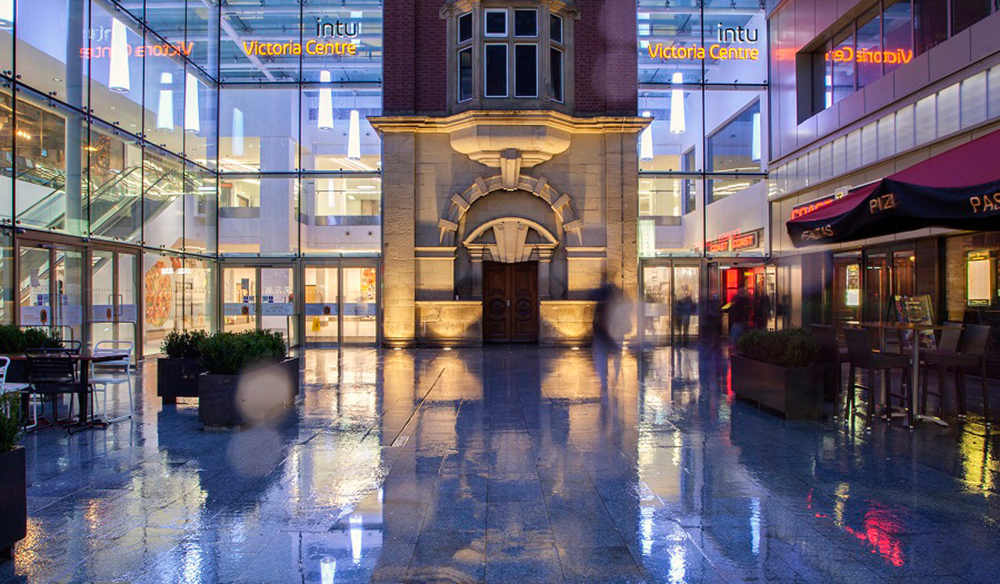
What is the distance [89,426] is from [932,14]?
1535 centimetres

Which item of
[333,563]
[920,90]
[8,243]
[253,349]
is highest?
[920,90]

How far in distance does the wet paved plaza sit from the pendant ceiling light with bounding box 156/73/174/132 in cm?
1123

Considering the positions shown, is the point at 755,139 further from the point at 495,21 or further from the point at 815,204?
the point at 495,21

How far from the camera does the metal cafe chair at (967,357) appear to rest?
794cm

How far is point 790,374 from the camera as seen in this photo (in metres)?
8.16

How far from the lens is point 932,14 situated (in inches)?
491

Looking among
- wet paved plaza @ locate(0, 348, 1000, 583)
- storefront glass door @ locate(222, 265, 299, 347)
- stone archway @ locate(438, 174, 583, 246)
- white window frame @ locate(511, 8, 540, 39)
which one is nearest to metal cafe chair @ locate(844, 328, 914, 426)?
wet paved plaza @ locate(0, 348, 1000, 583)

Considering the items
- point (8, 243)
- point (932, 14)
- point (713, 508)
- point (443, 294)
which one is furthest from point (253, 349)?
point (932, 14)

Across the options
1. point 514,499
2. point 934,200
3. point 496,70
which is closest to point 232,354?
point 514,499

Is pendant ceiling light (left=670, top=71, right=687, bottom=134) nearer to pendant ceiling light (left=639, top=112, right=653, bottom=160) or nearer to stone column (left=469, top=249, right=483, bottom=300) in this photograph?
pendant ceiling light (left=639, top=112, right=653, bottom=160)

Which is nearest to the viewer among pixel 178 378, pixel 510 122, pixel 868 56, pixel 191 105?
pixel 178 378

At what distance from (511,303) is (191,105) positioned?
35.9 ft

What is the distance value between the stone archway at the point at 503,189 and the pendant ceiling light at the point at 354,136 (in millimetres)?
4453

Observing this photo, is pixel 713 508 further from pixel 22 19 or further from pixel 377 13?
pixel 377 13
